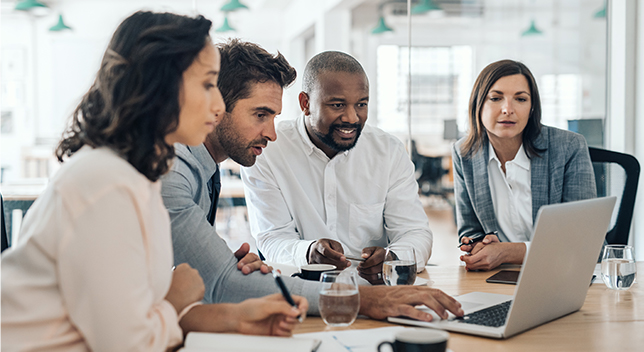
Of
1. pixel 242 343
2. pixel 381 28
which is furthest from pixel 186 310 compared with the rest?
pixel 381 28

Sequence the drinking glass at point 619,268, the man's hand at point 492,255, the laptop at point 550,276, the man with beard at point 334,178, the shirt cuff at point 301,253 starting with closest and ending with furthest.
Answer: the laptop at point 550,276 < the drinking glass at point 619,268 < the man's hand at point 492,255 < the shirt cuff at point 301,253 < the man with beard at point 334,178

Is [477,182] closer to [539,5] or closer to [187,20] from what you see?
[187,20]

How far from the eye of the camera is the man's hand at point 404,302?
3.61ft

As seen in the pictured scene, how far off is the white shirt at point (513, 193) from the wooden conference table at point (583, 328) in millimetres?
753

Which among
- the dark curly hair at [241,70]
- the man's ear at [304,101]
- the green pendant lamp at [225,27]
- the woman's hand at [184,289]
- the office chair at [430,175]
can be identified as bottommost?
the office chair at [430,175]

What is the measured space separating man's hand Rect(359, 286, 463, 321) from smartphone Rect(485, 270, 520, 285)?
401 mm

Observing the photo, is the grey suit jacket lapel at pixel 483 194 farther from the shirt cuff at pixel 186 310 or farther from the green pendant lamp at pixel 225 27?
the green pendant lamp at pixel 225 27

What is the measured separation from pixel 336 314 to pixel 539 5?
3.32 metres

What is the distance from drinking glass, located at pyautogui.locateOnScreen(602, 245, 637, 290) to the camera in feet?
4.60

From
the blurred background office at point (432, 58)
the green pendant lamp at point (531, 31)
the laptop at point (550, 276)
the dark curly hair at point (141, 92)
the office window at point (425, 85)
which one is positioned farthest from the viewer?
the office window at point (425, 85)

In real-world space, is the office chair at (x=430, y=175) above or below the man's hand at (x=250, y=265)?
below

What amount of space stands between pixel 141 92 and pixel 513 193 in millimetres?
1760

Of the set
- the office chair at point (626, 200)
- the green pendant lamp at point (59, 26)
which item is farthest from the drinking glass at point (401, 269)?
the green pendant lamp at point (59, 26)

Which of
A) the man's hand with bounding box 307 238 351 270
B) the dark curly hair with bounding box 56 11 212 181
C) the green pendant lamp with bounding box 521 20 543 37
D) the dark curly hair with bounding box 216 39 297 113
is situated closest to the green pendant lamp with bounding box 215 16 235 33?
the green pendant lamp with bounding box 521 20 543 37
